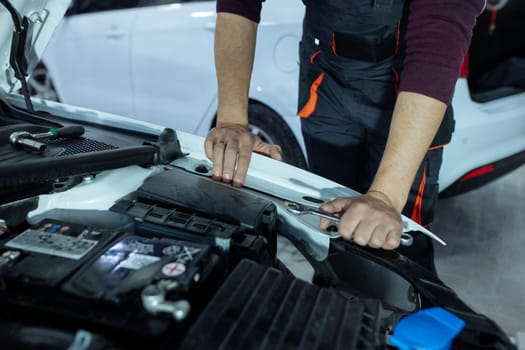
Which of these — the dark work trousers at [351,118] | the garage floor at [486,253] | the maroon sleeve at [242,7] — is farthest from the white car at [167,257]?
the garage floor at [486,253]

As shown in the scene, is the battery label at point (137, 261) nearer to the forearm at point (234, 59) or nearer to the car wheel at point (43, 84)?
the forearm at point (234, 59)

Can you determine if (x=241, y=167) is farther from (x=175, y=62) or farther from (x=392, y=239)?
(x=175, y=62)

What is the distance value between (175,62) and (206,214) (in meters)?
1.56

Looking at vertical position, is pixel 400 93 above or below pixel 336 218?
above

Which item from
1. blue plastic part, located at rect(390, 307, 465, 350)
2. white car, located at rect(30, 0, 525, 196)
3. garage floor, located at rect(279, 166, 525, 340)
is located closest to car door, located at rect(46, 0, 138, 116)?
white car, located at rect(30, 0, 525, 196)

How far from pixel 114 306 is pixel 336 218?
1.55ft

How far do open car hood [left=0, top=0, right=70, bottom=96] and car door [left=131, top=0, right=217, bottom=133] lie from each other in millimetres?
1012

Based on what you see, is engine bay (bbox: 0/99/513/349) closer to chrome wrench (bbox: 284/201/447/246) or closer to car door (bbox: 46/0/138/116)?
chrome wrench (bbox: 284/201/447/246)

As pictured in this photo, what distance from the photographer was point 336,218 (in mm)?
988

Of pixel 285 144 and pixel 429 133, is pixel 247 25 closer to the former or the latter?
pixel 429 133

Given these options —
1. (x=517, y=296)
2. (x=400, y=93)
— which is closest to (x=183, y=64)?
(x=400, y=93)

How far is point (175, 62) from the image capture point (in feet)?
7.76

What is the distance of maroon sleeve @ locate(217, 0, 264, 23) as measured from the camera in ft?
4.46

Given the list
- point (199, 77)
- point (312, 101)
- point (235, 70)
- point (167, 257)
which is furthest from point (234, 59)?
point (199, 77)
